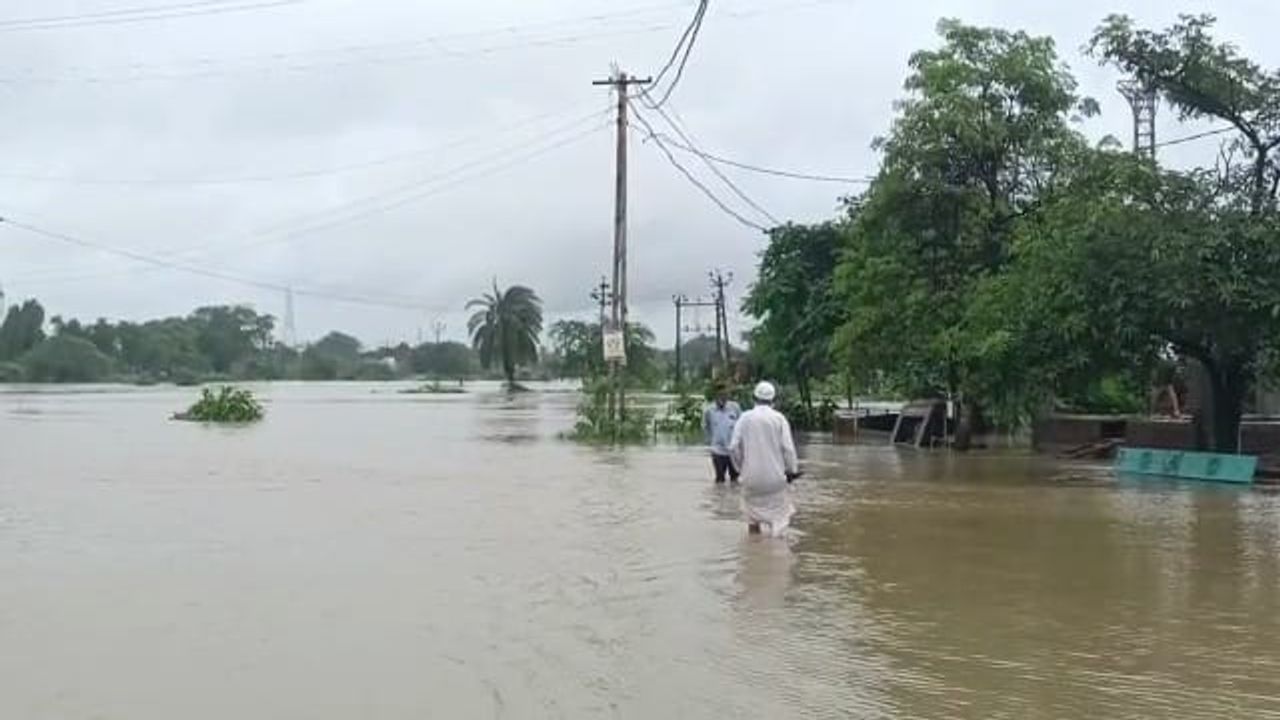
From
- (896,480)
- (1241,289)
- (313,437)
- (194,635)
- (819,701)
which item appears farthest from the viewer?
(313,437)

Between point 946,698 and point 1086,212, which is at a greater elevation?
point 1086,212

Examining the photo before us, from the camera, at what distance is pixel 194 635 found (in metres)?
8.76

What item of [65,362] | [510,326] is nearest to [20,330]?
[65,362]

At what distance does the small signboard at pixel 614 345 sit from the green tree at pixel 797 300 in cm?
987

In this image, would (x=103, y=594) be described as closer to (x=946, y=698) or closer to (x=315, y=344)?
(x=946, y=698)

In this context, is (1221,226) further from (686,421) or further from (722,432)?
(686,421)

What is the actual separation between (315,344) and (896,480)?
16319 cm

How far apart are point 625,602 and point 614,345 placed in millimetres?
22163

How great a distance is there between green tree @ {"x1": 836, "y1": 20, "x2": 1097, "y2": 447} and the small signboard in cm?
528

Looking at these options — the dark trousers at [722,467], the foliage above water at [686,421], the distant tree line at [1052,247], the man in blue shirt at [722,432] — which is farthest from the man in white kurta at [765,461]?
the foliage above water at [686,421]

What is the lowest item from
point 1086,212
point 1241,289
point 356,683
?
point 356,683

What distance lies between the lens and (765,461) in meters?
13.1

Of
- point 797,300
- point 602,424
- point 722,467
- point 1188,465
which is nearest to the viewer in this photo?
point 722,467

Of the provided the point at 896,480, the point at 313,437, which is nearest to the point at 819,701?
the point at 896,480
